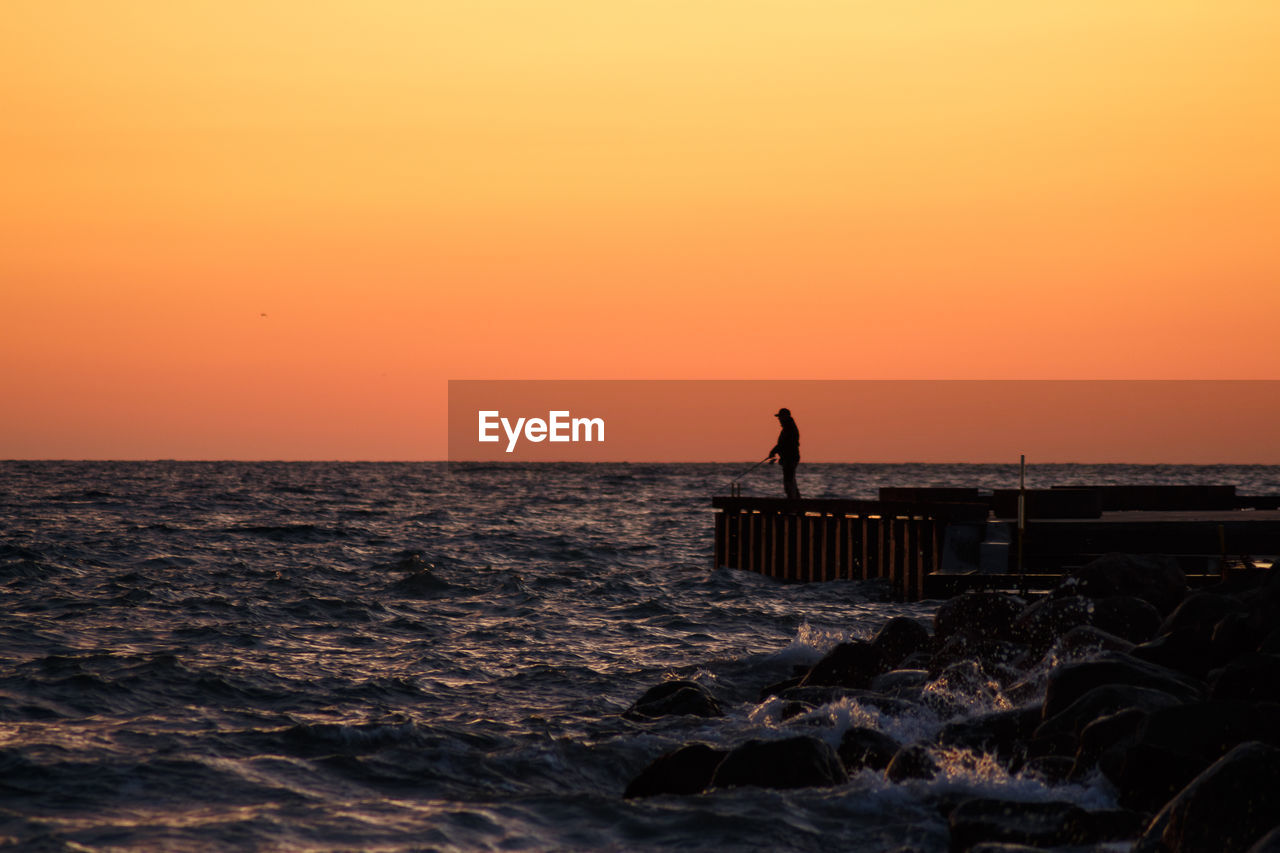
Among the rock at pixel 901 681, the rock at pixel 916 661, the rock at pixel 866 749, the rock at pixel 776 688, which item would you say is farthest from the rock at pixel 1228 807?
the rock at pixel 916 661

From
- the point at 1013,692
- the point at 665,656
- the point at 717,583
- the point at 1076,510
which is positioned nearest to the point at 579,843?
the point at 1013,692

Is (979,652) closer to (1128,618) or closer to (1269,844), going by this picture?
(1128,618)

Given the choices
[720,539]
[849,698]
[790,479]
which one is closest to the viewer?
[849,698]

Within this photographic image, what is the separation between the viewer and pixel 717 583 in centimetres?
2512

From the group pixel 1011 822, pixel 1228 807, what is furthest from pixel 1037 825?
pixel 1228 807

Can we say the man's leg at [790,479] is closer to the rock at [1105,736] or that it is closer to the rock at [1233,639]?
the rock at [1233,639]

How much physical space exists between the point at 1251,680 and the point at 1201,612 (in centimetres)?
291

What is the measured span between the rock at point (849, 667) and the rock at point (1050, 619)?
168 cm

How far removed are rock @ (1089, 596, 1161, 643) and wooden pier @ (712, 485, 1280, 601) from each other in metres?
3.23

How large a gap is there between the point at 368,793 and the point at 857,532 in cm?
1460

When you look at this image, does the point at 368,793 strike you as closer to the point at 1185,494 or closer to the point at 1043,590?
the point at 1043,590

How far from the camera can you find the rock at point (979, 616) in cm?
1463

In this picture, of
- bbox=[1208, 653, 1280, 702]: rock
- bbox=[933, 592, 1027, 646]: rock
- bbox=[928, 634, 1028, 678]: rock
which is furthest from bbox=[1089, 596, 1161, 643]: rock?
bbox=[1208, 653, 1280, 702]: rock

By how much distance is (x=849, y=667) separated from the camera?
14055mm
